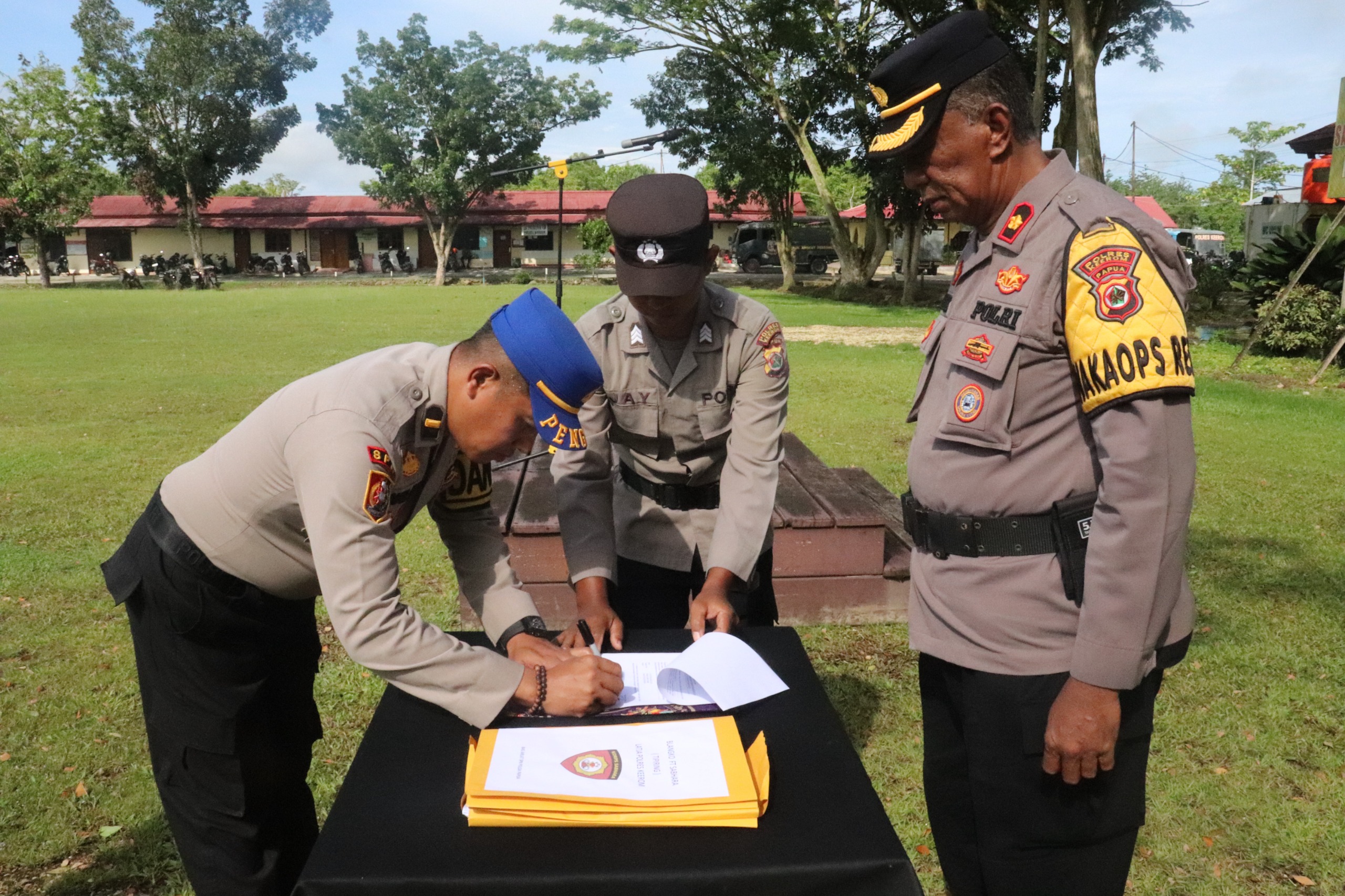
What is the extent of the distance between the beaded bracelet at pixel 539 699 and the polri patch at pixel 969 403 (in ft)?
2.76

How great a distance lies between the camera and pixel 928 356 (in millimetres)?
2041

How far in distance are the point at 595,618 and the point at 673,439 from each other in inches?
22.4

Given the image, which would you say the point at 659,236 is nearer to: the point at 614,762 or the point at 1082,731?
the point at 614,762

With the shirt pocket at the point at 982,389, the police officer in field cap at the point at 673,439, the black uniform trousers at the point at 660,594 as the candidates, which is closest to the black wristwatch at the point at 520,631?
the police officer in field cap at the point at 673,439

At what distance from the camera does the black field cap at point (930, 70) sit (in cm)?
177

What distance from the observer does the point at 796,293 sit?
28.0m

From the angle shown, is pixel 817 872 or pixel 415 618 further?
pixel 415 618

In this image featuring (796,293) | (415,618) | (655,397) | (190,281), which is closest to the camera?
(415,618)

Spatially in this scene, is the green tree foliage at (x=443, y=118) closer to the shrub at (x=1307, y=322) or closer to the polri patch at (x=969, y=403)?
the shrub at (x=1307, y=322)

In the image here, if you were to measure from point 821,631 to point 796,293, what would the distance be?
24290 mm

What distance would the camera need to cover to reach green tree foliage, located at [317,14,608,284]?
120ft

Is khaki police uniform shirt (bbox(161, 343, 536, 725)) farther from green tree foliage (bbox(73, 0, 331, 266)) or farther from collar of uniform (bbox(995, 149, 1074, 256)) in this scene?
green tree foliage (bbox(73, 0, 331, 266))

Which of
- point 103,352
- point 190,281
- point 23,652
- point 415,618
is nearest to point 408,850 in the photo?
point 415,618

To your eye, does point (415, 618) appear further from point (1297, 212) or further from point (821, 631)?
point (1297, 212)
